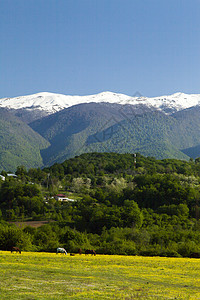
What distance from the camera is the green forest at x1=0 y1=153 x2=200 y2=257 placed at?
5141 centimetres

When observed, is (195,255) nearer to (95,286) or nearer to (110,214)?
(95,286)

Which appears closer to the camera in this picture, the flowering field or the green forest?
the flowering field

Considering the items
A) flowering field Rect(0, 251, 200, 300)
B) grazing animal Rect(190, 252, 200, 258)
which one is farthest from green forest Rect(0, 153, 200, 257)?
flowering field Rect(0, 251, 200, 300)

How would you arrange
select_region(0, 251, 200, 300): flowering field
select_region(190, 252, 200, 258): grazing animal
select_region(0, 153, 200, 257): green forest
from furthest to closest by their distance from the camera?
select_region(0, 153, 200, 257): green forest < select_region(190, 252, 200, 258): grazing animal < select_region(0, 251, 200, 300): flowering field

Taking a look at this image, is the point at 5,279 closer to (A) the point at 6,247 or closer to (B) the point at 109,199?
(A) the point at 6,247

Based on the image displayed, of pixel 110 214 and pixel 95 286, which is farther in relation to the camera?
pixel 110 214

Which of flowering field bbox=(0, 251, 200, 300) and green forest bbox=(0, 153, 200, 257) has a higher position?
flowering field bbox=(0, 251, 200, 300)

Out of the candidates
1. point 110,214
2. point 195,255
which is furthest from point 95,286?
point 110,214

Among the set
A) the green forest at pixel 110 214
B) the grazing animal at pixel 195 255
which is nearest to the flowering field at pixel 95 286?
the grazing animal at pixel 195 255

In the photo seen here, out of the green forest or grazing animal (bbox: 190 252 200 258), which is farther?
the green forest

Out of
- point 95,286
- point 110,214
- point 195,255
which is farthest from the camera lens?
point 110,214

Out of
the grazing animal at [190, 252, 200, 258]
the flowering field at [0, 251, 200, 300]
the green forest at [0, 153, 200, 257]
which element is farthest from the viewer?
the green forest at [0, 153, 200, 257]

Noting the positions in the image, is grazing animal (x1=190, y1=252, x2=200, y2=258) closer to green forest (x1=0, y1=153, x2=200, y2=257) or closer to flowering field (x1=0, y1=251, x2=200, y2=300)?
green forest (x1=0, y1=153, x2=200, y2=257)

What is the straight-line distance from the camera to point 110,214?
94875 mm
